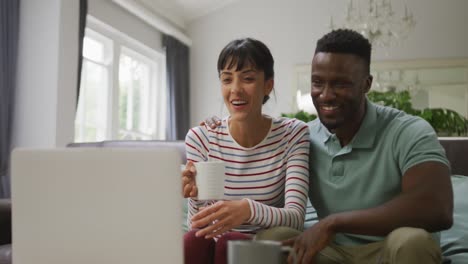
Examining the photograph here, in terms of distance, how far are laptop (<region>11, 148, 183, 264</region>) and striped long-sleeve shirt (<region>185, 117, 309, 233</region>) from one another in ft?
1.82

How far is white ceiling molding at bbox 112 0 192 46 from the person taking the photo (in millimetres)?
5897

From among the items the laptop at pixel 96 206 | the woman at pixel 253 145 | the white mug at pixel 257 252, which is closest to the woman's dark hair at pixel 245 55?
the woman at pixel 253 145

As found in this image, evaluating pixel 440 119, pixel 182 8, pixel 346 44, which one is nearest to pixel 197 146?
pixel 346 44

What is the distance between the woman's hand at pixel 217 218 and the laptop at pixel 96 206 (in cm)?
28

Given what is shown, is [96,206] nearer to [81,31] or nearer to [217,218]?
[217,218]

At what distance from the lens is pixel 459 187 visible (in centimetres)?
199

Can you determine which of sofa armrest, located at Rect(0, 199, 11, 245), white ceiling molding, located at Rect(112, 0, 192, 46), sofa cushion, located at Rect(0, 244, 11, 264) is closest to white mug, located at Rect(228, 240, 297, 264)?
sofa cushion, located at Rect(0, 244, 11, 264)

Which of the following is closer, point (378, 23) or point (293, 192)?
point (293, 192)

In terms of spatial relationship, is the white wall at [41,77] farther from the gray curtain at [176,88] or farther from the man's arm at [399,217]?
the man's arm at [399,217]

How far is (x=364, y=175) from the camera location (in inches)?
64.2

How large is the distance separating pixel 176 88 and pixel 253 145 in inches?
217

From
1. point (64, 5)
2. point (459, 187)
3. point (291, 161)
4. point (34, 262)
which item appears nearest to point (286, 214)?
point (291, 161)

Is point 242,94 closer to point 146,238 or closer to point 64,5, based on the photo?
point 146,238

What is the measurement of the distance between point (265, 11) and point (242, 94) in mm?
5963
